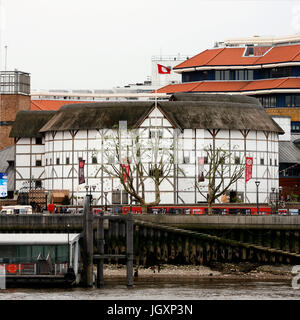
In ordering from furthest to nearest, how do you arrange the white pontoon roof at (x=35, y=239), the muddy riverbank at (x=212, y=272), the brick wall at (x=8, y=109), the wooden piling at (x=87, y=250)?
1. the brick wall at (x=8, y=109)
2. the muddy riverbank at (x=212, y=272)
3. the wooden piling at (x=87, y=250)
4. the white pontoon roof at (x=35, y=239)

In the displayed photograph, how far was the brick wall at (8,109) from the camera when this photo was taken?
150 metres

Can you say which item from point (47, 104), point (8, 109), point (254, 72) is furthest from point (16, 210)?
point (47, 104)

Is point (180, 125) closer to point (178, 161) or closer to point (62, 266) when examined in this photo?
point (178, 161)

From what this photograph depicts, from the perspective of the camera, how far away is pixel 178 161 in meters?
121

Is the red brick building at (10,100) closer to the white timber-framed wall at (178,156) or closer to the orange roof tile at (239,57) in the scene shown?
the white timber-framed wall at (178,156)

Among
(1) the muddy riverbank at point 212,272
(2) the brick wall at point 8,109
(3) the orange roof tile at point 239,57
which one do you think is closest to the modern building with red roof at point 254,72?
(3) the orange roof tile at point 239,57

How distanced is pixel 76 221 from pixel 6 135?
69.2 m

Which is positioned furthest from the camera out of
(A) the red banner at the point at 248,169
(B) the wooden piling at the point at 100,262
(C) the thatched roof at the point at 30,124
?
(C) the thatched roof at the point at 30,124

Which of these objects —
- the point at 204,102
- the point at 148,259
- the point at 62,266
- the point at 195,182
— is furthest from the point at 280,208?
the point at 62,266

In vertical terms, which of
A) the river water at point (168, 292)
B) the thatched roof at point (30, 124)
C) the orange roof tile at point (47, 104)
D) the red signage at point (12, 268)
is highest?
the orange roof tile at point (47, 104)

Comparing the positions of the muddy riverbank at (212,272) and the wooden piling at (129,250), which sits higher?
the wooden piling at (129,250)

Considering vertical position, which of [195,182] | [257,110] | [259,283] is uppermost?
[257,110]

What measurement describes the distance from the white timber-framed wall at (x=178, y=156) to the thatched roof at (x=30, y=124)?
3229mm

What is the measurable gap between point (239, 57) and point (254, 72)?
15.3 ft
